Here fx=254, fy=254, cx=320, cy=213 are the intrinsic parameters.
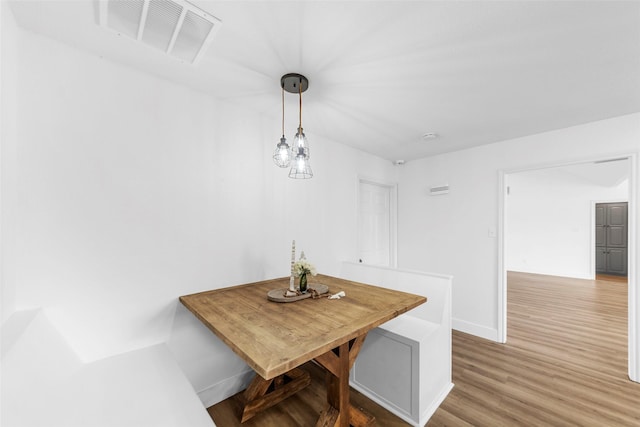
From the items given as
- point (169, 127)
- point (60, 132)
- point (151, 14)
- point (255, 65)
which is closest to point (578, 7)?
point (255, 65)

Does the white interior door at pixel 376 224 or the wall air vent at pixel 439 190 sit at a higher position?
the wall air vent at pixel 439 190

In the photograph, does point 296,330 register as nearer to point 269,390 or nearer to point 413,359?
point 413,359

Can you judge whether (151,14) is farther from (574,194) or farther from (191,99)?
(574,194)

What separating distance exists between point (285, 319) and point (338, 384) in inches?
22.1

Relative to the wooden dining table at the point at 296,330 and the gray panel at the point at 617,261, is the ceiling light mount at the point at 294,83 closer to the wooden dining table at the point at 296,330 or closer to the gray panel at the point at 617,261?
the wooden dining table at the point at 296,330

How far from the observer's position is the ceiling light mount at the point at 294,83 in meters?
1.71

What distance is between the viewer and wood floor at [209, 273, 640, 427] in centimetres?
180

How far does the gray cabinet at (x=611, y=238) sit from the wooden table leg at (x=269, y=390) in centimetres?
820

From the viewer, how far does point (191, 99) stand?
196 centimetres

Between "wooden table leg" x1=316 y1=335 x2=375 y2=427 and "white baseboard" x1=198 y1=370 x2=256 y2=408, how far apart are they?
0.87m

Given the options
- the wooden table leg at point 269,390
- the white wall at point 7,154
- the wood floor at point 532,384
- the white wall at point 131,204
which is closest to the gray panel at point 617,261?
the wood floor at point 532,384

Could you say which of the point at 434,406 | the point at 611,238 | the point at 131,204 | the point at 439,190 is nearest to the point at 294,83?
the point at 131,204

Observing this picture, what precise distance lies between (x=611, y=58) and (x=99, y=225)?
10.9 feet

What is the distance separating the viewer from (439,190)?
3629 mm
